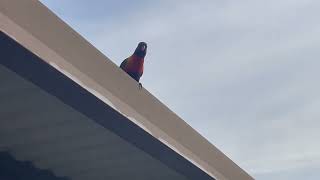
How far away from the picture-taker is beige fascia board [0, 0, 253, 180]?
2984 mm

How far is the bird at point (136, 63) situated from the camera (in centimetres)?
503

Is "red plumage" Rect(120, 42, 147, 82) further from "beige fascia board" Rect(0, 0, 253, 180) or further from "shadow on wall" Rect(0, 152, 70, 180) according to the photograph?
"shadow on wall" Rect(0, 152, 70, 180)

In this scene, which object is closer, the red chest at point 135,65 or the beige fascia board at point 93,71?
the beige fascia board at point 93,71

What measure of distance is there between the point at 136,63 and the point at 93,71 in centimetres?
163

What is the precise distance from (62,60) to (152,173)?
247 cm

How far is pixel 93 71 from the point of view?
3.57 metres

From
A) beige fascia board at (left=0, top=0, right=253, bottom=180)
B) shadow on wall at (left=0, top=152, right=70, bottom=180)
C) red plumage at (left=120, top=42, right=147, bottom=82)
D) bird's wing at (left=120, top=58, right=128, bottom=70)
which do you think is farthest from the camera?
bird's wing at (left=120, top=58, right=128, bottom=70)

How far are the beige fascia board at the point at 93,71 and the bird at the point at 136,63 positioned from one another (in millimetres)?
631

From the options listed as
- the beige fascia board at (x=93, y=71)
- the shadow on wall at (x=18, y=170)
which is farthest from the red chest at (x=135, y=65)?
the shadow on wall at (x=18, y=170)

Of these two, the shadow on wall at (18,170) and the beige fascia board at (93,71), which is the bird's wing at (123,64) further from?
the shadow on wall at (18,170)

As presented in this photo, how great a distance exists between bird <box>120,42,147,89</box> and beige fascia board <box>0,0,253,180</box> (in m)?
0.63

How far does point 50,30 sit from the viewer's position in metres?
3.21

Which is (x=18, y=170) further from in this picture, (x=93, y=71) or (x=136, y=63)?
(x=93, y=71)

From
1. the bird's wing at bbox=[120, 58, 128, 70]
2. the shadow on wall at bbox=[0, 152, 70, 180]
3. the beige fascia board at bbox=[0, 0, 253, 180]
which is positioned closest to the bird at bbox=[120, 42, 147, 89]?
the bird's wing at bbox=[120, 58, 128, 70]
